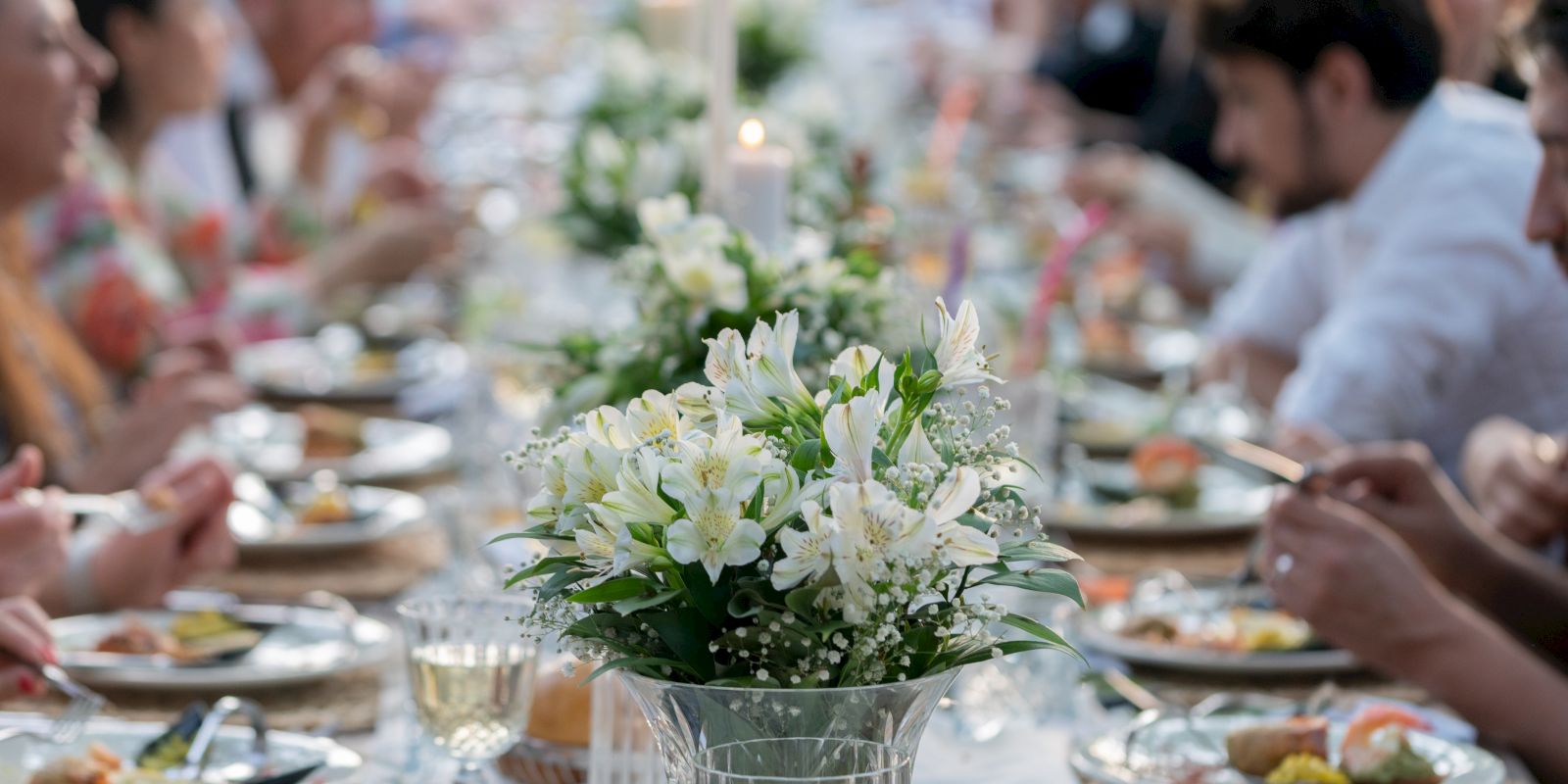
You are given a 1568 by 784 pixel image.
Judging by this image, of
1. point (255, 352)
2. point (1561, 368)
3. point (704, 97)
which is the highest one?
point (704, 97)

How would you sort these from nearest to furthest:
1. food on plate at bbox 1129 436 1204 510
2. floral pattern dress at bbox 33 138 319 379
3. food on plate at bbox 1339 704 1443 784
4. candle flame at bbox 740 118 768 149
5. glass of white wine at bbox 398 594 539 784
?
glass of white wine at bbox 398 594 539 784, food on plate at bbox 1339 704 1443 784, candle flame at bbox 740 118 768 149, food on plate at bbox 1129 436 1204 510, floral pattern dress at bbox 33 138 319 379

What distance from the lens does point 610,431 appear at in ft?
2.81

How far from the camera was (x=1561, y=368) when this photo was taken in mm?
2197

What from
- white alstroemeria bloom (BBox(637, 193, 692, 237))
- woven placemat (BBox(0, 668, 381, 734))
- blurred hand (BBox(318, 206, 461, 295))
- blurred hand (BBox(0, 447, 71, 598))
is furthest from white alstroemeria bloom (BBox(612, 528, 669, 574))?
blurred hand (BBox(318, 206, 461, 295))

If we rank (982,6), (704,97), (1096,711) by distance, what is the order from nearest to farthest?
(1096,711) < (704,97) < (982,6)

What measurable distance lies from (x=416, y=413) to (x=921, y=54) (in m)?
3.79

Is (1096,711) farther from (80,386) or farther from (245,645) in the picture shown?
(80,386)

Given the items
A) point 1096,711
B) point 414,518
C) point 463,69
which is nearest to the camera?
point 1096,711

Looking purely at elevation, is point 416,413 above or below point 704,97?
below

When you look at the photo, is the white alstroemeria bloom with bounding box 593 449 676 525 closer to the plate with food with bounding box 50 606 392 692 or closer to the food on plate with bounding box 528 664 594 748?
the food on plate with bounding box 528 664 594 748

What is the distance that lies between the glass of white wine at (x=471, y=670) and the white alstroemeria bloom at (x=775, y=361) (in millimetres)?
321

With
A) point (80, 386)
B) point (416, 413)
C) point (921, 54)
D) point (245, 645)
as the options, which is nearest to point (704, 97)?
point (416, 413)

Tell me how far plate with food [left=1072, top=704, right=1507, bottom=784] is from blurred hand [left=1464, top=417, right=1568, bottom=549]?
552mm

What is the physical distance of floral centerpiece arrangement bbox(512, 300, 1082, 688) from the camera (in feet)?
2.58
